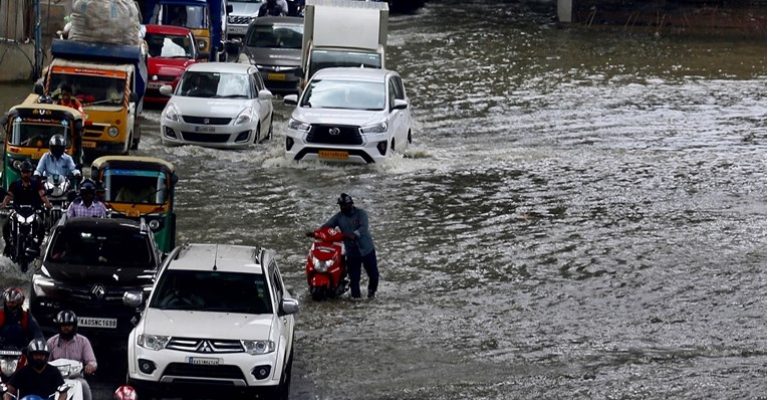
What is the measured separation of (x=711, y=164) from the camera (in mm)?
30328

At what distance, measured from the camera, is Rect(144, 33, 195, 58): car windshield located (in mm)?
36469

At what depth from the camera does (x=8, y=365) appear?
45.0ft

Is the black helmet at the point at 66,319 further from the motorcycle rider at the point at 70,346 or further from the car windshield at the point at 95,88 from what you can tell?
the car windshield at the point at 95,88

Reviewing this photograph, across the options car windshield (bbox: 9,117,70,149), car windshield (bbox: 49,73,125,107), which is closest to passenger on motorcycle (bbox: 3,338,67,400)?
car windshield (bbox: 9,117,70,149)

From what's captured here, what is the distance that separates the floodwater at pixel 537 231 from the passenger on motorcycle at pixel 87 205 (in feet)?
6.48

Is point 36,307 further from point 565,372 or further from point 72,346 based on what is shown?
point 565,372

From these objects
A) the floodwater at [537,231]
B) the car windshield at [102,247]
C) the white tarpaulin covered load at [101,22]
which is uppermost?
the white tarpaulin covered load at [101,22]

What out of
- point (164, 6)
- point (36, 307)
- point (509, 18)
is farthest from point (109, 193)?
point (509, 18)

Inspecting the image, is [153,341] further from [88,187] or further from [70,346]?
[88,187]

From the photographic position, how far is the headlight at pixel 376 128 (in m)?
28.6

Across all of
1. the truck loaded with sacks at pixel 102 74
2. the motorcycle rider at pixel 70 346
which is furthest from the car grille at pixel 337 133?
the motorcycle rider at pixel 70 346

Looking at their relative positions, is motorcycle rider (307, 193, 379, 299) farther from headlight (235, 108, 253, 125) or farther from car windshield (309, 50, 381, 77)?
car windshield (309, 50, 381, 77)

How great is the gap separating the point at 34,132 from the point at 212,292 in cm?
890

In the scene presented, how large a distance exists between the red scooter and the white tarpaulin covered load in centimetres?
1277
